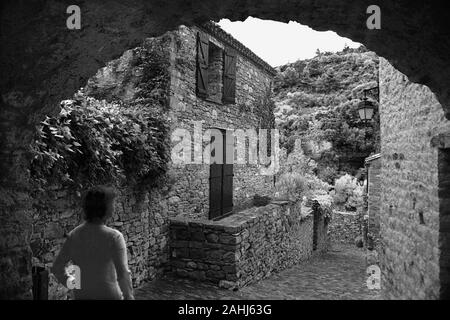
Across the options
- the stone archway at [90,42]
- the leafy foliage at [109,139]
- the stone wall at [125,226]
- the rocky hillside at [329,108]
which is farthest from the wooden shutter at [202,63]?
the rocky hillside at [329,108]

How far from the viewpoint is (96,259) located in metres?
2.35

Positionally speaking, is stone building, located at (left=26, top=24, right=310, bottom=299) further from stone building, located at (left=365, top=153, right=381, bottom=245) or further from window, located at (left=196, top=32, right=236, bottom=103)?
stone building, located at (left=365, top=153, right=381, bottom=245)

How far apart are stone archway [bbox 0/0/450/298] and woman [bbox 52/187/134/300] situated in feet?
2.65

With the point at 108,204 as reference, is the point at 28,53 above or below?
above

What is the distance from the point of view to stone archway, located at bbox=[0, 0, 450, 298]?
2.62m

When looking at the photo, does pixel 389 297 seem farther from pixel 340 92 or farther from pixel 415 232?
pixel 340 92

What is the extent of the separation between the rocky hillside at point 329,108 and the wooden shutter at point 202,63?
32.1 ft

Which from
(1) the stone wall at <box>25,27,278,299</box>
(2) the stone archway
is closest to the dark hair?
(2) the stone archway

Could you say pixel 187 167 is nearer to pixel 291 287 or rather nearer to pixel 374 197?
pixel 291 287

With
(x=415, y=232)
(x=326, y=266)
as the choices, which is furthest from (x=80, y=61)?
(x=326, y=266)

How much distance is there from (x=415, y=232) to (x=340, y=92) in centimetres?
2675

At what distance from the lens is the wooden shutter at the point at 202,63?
787 cm

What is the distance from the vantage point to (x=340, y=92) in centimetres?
2873

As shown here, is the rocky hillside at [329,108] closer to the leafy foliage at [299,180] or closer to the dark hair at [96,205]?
the leafy foliage at [299,180]
